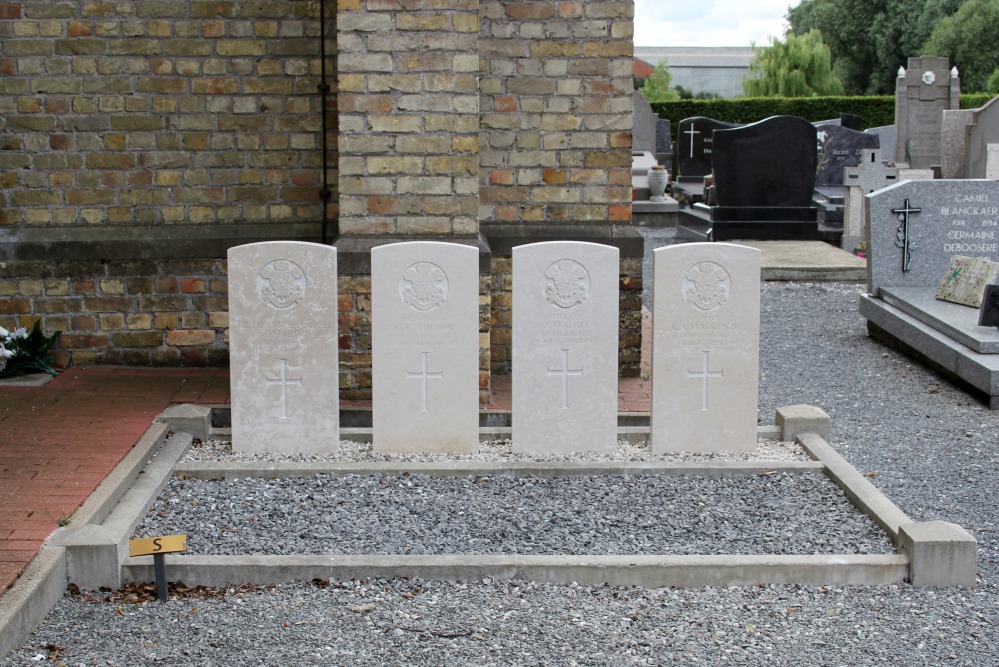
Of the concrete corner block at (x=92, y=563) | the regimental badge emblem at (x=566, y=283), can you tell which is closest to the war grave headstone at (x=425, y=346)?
the regimental badge emblem at (x=566, y=283)

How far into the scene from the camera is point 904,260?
912 centimetres

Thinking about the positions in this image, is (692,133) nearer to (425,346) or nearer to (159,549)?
(425,346)

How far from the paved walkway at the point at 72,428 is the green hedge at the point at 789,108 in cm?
2504

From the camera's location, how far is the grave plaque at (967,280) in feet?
26.7

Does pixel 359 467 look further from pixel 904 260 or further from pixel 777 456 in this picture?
pixel 904 260

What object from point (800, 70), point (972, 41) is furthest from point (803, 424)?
point (972, 41)

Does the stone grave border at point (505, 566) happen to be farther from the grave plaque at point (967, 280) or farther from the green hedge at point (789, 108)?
the green hedge at point (789, 108)

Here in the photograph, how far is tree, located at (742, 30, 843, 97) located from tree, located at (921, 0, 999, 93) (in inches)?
137

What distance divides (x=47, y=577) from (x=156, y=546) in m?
0.38

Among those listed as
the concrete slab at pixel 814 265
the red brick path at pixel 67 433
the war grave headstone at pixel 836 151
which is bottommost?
the red brick path at pixel 67 433

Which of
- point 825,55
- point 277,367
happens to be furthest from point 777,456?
point 825,55

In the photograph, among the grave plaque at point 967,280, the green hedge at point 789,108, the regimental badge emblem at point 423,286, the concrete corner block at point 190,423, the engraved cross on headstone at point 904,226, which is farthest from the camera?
the green hedge at point 789,108

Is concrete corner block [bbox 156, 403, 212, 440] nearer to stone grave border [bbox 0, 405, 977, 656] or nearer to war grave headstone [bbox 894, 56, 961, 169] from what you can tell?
stone grave border [bbox 0, 405, 977, 656]

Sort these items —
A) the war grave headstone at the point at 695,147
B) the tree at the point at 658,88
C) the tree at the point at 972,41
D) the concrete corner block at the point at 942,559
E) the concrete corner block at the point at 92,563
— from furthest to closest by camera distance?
the tree at the point at 658,88 < the tree at the point at 972,41 < the war grave headstone at the point at 695,147 < the concrete corner block at the point at 942,559 < the concrete corner block at the point at 92,563
